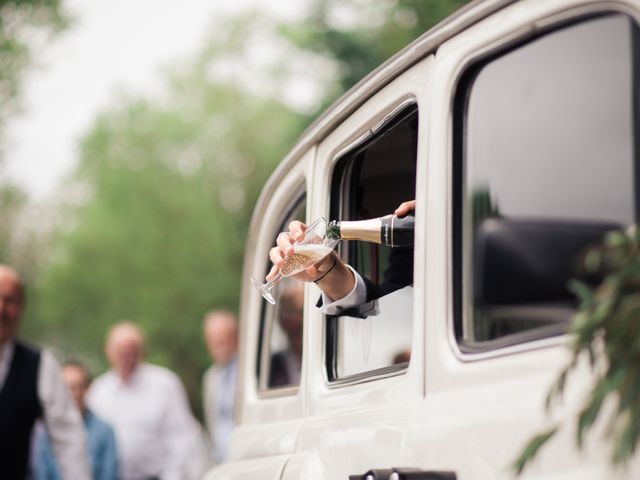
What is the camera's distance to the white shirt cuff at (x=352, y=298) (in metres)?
3.29

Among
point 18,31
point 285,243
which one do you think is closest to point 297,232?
point 285,243

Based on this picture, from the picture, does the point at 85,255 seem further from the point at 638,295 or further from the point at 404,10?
the point at 638,295

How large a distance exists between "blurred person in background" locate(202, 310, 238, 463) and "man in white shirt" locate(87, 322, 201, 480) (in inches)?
10.4

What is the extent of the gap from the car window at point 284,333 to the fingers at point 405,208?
3.23ft

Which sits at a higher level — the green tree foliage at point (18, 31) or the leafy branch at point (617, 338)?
the green tree foliage at point (18, 31)

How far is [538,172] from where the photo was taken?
7.42 ft

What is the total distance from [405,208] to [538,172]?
30.0 inches

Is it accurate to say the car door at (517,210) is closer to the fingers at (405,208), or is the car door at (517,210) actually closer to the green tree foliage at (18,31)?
the fingers at (405,208)

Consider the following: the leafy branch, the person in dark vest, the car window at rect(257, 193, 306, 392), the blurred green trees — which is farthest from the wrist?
the blurred green trees

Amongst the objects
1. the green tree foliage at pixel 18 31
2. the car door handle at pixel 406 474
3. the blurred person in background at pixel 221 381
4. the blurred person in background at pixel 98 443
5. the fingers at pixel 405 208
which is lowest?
the car door handle at pixel 406 474

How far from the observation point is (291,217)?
4320 millimetres

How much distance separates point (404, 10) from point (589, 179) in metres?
14.0

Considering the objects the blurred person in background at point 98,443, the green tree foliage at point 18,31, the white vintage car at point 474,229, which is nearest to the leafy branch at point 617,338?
the white vintage car at point 474,229

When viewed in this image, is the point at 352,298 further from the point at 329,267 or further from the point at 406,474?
the point at 406,474
